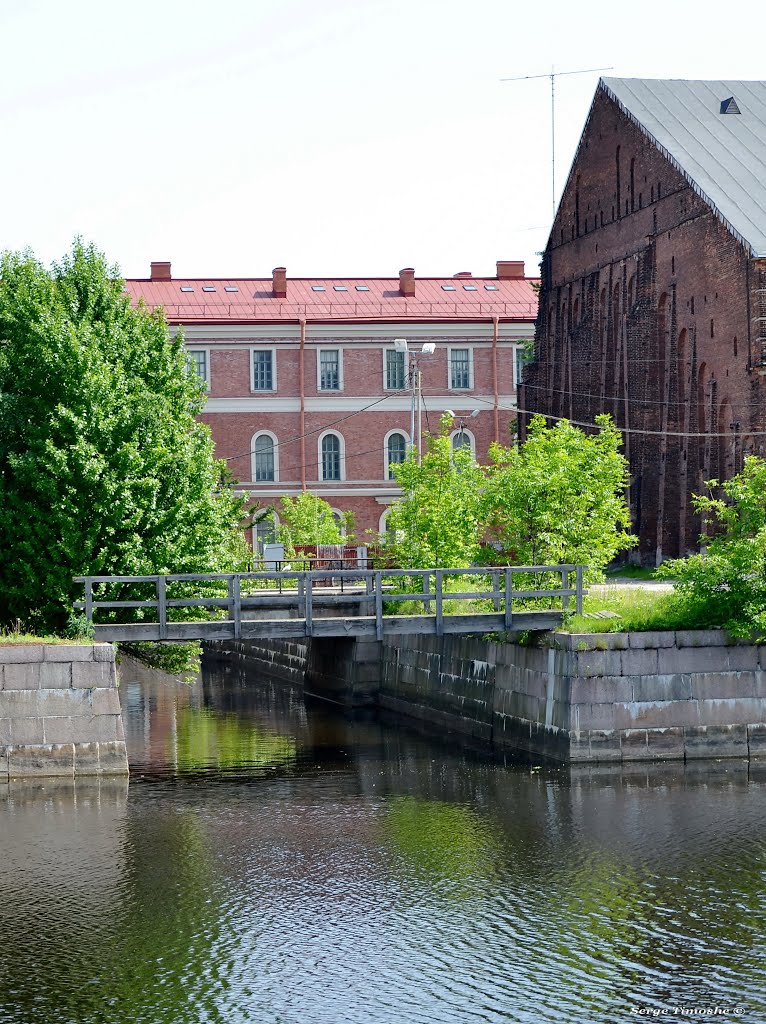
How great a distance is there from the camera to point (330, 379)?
225 ft

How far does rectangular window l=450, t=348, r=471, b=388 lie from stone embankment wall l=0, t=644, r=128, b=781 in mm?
42754

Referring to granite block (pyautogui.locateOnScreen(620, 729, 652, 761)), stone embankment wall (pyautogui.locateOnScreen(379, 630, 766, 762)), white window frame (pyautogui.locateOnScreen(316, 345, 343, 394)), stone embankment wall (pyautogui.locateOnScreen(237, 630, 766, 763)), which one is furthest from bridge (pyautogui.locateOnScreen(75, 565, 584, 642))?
white window frame (pyautogui.locateOnScreen(316, 345, 343, 394))

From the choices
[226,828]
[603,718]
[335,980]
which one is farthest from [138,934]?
[603,718]

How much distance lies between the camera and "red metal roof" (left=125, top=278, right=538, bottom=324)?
68250 mm

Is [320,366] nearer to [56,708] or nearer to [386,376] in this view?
[386,376]

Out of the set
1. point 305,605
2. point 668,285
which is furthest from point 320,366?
point 305,605

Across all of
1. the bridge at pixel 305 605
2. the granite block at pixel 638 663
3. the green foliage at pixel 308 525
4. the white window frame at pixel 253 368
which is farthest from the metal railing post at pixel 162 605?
the white window frame at pixel 253 368

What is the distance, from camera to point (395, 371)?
69062 mm

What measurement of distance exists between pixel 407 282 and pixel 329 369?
231 inches

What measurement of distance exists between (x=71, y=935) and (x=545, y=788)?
10.9 m

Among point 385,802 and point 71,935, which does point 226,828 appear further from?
point 71,935

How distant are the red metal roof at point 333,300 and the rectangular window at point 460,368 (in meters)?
1.68

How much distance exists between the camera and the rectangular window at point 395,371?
68875mm

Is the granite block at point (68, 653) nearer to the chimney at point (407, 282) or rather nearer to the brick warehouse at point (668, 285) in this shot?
the brick warehouse at point (668, 285)
